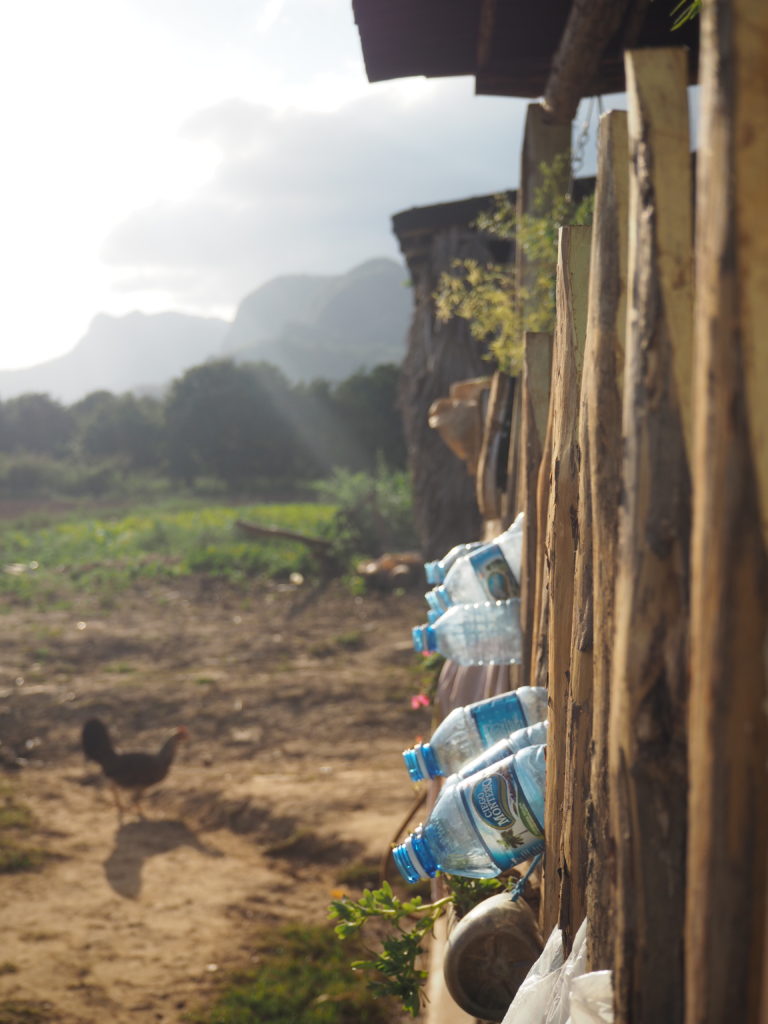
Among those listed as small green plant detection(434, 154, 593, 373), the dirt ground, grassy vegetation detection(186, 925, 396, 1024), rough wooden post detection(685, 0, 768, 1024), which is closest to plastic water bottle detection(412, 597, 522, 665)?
small green plant detection(434, 154, 593, 373)

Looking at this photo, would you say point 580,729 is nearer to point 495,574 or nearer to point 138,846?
point 495,574

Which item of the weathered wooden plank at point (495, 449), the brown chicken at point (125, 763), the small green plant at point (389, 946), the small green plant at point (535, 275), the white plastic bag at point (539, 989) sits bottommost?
the brown chicken at point (125, 763)

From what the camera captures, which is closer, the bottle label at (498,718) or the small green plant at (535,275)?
the bottle label at (498,718)

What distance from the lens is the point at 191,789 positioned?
648cm

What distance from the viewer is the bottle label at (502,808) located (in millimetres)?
1887

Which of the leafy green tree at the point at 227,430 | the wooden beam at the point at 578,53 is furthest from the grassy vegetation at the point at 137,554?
the leafy green tree at the point at 227,430

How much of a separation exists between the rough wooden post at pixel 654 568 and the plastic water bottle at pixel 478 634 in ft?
5.06

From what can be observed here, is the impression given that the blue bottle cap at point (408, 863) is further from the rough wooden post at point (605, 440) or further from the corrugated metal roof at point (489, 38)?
the corrugated metal roof at point (489, 38)

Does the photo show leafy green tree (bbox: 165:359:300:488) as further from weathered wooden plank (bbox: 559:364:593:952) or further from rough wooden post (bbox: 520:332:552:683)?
weathered wooden plank (bbox: 559:364:593:952)

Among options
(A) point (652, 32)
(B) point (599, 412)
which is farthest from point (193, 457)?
(B) point (599, 412)

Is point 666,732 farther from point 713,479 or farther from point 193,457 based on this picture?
point 193,457

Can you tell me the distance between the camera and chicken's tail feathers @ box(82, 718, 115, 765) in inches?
246

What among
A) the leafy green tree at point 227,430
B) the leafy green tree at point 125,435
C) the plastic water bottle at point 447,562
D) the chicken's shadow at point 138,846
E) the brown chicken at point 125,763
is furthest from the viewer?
the leafy green tree at point 125,435

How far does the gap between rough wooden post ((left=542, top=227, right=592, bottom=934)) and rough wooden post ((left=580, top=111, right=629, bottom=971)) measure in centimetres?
36
